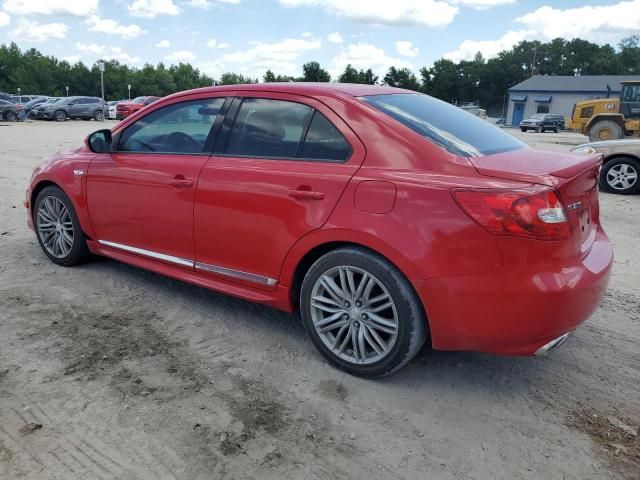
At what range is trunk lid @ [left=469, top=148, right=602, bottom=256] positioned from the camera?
2.57 m

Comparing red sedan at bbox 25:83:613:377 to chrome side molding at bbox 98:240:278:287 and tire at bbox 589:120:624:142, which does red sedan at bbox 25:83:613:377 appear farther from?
tire at bbox 589:120:624:142

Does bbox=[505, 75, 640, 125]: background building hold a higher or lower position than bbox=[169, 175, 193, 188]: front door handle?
higher

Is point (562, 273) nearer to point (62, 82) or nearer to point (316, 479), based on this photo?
point (316, 479)

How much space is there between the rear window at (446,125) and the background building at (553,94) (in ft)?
214

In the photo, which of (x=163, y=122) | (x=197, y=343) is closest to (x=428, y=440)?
(x=197, y=343)

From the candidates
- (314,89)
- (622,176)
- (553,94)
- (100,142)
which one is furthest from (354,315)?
(553,94)

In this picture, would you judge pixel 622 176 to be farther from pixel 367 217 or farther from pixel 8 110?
pixel 8 110

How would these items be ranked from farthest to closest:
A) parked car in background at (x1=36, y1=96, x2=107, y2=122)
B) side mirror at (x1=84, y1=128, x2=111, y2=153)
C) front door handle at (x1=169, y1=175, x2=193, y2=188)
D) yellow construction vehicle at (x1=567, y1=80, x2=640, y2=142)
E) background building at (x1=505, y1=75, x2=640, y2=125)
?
background building at (x1=505, y1=75, x2=640, y2=125), parked car in background at (x1=36, y1=96, x2=107, y2=122), yellow construction vehicle at (x1=567, y1=80, x2=640, y2=142), side mirror at (x1=84, y1=128, x2=111, y2=153), front door handle at (x1=169, y1=175, x2=193, y2=188)

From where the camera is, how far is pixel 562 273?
99.9 inches

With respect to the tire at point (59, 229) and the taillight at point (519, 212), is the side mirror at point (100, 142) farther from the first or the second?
the taillight at point (519, 212)

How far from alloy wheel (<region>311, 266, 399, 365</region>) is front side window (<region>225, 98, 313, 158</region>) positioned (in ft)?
2.66

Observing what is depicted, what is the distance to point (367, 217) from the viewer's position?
2.77m

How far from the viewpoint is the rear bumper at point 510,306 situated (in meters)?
2.50

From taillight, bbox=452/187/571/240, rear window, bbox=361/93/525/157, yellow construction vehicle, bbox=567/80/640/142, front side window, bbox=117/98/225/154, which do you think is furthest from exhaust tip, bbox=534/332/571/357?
yellow construction vehicle, bbox=567/80/640/142
